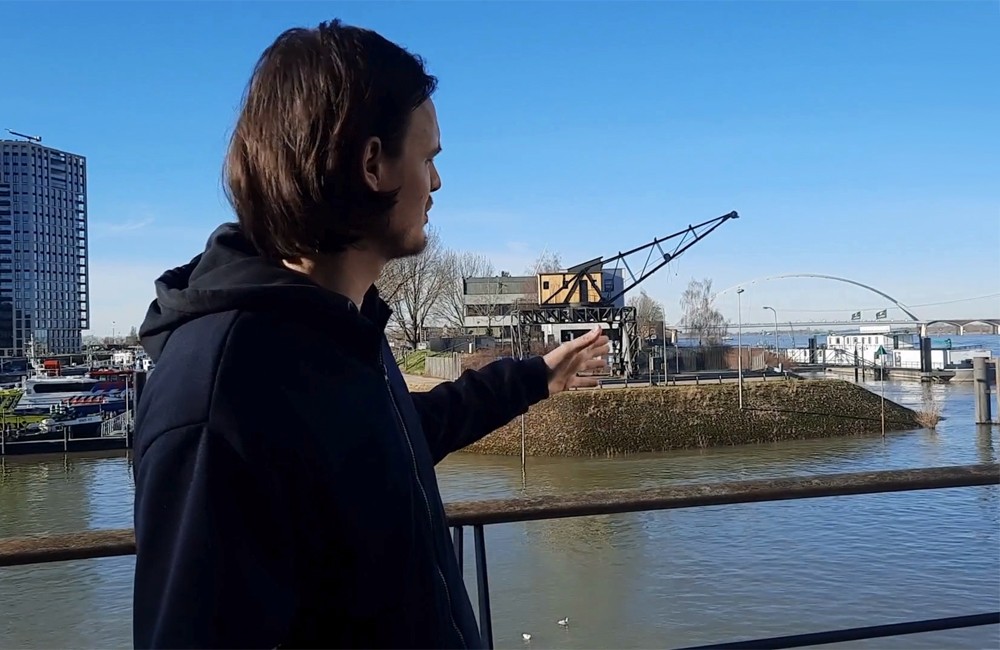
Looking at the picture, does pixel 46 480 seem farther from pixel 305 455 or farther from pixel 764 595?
pixel 305 455

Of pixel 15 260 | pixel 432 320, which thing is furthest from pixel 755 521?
pixel 15 260

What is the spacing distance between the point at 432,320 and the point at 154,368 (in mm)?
48400

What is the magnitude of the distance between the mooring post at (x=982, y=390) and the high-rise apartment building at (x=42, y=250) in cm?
7846

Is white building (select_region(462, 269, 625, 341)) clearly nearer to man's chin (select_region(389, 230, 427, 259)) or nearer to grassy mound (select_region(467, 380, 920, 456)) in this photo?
grassy mound (select_region(467, 380, 920, 456))

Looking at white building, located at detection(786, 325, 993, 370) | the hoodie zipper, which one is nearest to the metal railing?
the hoodie zipper

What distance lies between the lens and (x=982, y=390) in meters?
26.4

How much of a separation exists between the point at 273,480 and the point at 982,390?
30.4 metres

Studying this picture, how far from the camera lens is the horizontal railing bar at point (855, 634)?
1785 millimetres

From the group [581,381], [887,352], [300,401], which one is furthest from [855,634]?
[887,352]

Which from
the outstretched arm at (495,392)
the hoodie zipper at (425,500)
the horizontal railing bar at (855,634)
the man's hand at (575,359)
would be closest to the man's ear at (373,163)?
the hoodie zipper at (425,500)

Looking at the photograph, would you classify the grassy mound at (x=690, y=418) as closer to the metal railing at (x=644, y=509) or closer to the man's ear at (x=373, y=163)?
the metal railing at (x=644, y=509)

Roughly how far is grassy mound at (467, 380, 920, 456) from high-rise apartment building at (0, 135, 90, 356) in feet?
224

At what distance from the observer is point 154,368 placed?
0.91 m

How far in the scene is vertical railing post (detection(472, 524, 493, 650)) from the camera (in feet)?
5.83
